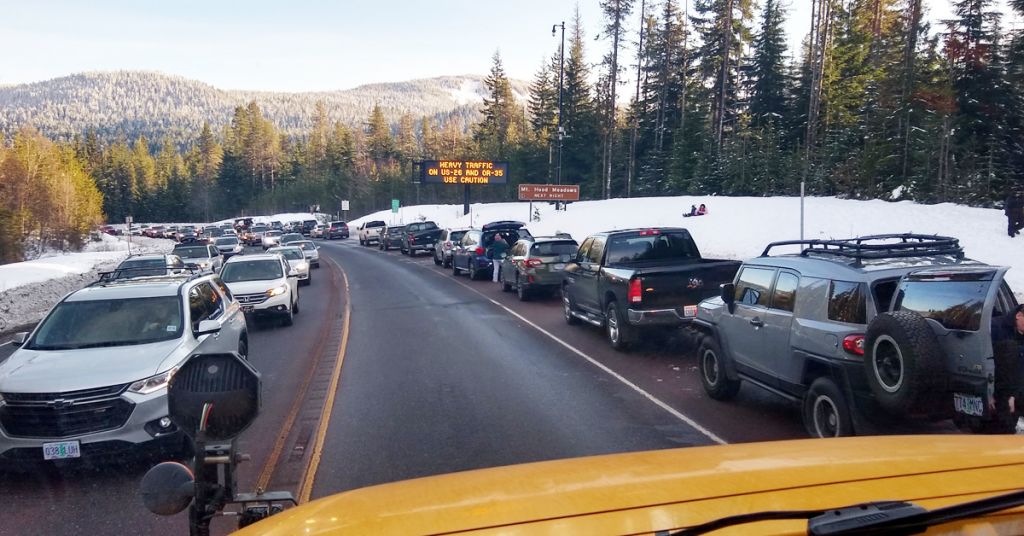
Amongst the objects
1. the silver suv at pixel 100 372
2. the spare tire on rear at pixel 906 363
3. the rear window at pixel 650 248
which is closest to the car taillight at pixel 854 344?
the spare tire on rear at pixel 906 363

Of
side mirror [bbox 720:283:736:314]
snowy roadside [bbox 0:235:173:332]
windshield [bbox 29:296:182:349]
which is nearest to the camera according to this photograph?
windshield [bbox 29:296:182:349]

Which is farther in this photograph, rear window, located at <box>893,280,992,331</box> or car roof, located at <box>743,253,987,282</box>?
car roof, located at <box>743,253,987,282</box>

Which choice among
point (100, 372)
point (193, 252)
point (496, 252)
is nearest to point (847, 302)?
point (100, 372)

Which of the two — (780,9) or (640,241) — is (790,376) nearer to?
(640,241)

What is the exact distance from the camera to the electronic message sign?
55.1 metres

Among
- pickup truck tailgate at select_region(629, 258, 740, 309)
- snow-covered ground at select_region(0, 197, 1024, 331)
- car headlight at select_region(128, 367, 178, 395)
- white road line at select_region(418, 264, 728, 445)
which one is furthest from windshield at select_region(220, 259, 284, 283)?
car headlight at select_region(128, 367, 178, 395)

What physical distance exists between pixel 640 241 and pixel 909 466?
11693 millimetres

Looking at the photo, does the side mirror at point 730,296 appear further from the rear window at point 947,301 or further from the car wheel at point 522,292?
the car wheel at point 522,292

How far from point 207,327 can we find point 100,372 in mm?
1630

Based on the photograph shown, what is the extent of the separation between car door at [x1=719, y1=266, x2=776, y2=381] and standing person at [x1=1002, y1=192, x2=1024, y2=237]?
608 inches

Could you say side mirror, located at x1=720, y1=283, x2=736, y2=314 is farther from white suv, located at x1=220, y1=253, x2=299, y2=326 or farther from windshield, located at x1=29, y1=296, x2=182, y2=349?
white suv, located at x1=220, y1=253, x2=299, y2=326

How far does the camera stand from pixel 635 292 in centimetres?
1210

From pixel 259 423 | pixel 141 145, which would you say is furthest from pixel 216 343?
pixel 141 145

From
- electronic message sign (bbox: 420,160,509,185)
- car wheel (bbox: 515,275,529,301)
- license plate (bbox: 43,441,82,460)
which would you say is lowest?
car wheel (bbox: 515,275,529,301)
